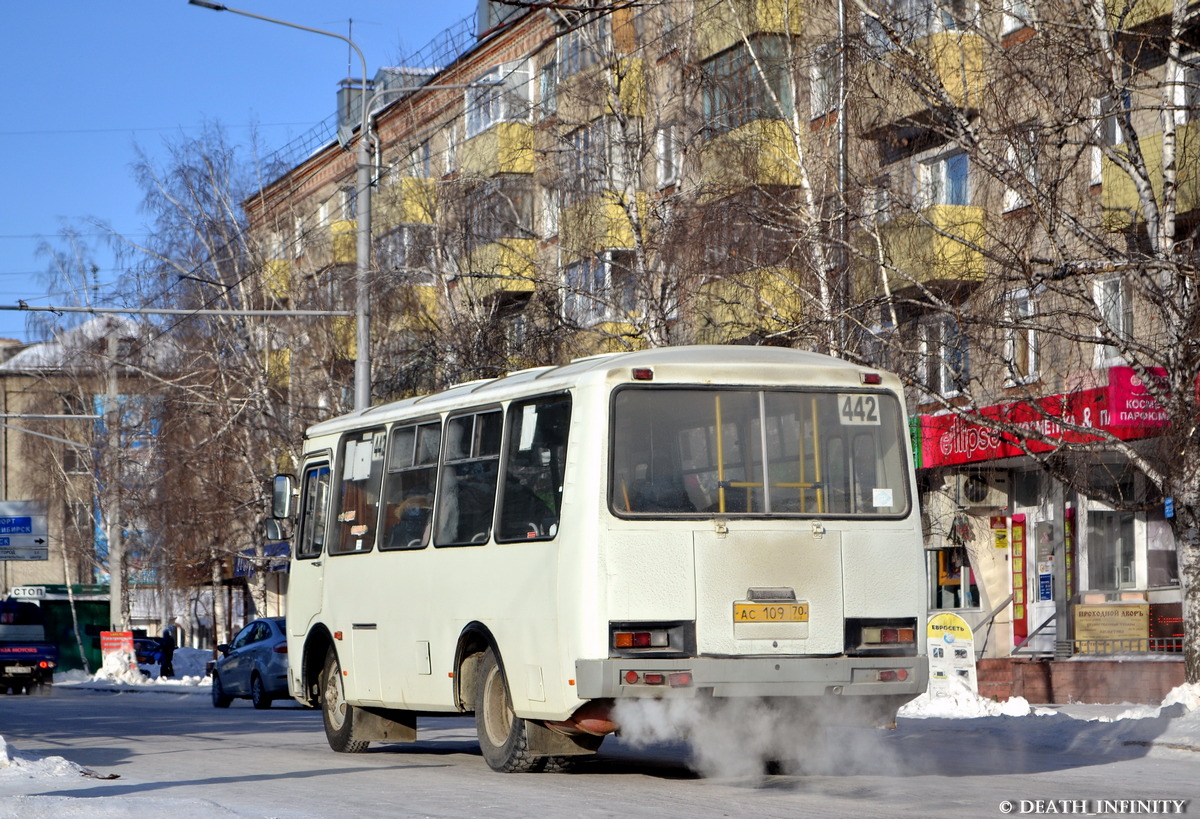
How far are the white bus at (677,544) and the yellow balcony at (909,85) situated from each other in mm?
5718

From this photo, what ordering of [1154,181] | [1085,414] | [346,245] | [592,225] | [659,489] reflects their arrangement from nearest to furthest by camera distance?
[659,489]
[1085,414]
[1154,181]
[592,225]
[346,245]

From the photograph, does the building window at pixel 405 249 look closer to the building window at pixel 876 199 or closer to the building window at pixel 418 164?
the building window at pixel 418 164

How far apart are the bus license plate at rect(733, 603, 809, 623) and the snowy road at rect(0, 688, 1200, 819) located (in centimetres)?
94

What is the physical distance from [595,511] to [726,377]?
1327 millimetres

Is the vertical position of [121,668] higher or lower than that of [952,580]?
lower

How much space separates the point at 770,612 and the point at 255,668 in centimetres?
1883

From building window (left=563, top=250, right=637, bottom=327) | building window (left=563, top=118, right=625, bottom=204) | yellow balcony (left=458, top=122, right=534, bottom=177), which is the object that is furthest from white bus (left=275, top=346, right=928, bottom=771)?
yellow balcony (left=458, top=122, right=534, bottom=177)

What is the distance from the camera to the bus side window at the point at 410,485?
1398 cm

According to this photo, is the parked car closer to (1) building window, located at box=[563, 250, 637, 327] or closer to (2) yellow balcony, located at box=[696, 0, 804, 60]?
(1) building window, located at box=[563, 250, 637, 327]

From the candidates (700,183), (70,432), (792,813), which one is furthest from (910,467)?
(70,432)

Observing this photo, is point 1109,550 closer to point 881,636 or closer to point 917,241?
point 917,241

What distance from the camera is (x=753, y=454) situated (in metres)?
11.9

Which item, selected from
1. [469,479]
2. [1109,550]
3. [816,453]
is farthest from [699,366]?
[1109,550]

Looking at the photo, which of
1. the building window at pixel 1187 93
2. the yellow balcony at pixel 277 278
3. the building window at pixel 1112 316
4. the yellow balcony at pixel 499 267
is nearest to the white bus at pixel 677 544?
the building window at pixel 1112 316
